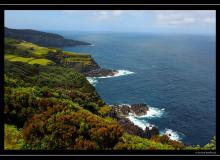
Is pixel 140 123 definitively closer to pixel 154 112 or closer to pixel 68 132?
pixel 154 112

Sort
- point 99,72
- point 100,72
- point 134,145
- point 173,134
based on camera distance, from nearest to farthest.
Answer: point 134,145
point 173,134
point 99,72
point 100,72

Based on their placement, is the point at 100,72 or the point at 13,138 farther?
the point at 100,72

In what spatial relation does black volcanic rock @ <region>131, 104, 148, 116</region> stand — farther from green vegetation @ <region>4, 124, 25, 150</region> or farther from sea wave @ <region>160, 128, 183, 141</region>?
green vegetation @ <region>4, 124, 25, 150</region>

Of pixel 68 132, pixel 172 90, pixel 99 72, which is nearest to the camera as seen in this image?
pixel 68 132

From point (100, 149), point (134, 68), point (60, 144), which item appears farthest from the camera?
point (134, 68)

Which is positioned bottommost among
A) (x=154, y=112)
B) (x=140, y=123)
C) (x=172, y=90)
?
(x=154, y=112)

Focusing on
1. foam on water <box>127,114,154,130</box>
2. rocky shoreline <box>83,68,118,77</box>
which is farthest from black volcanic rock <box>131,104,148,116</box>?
rocky shoreline <box>83,68,118,77</box>

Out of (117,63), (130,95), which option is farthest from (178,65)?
(130,95)

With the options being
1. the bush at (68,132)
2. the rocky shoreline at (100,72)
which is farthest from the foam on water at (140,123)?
the bush at (68,132)

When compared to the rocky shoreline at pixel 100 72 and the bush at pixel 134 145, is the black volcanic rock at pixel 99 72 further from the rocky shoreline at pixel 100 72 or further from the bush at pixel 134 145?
the bush at pixel 134 145

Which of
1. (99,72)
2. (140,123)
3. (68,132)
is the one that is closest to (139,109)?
(140,123)
